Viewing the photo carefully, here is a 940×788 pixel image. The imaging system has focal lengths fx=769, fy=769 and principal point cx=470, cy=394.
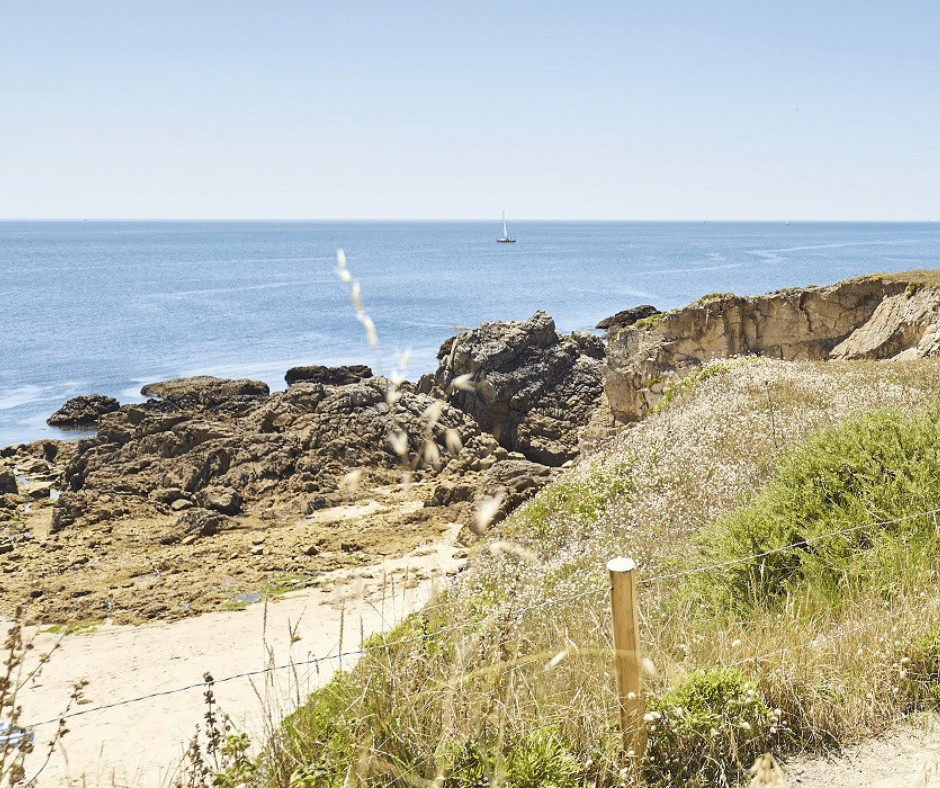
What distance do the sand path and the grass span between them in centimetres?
466

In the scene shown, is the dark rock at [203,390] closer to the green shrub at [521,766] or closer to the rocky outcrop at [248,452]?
the rocky outcrop at [248,452]

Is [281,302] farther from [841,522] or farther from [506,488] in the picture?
[841,522]

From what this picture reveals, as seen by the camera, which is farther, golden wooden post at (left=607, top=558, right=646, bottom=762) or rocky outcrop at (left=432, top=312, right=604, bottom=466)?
rocky outcrop at (left=432, top=312, right=604, bottom=466)

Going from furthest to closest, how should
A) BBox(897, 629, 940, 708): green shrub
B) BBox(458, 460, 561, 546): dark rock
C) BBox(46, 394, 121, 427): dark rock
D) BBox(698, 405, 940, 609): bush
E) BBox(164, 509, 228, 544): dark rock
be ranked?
BBox(46, 394, 121, 427): dark rock
BBox(164, 509, 228, 544): dark rock
BBox(458, 460, 561, 546): dark rock
BBox(698, 405, 940, 609): bush
BBox(897, 629, 940, 708): green shrub

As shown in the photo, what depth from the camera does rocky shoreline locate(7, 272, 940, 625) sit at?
18406mm

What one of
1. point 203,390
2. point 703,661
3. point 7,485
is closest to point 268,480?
point 7,485

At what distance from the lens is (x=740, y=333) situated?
75.7ft

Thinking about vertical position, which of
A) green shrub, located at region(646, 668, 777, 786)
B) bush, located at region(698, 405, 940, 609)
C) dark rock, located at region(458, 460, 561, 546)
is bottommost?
dark rock, located at region(458, 460, 561, 546)

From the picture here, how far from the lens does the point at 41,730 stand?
11.0 m

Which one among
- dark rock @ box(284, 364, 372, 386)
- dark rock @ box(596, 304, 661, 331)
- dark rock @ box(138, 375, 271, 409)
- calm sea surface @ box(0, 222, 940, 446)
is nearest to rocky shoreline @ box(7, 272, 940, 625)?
Answer: dark rock @ box(138, 375, 271, 409)

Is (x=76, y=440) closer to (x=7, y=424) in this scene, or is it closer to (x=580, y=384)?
(x=7, y=424)

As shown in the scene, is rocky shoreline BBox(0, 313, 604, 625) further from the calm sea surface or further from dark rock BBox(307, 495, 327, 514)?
the calm sea surface

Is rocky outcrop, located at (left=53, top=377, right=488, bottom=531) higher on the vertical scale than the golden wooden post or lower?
lower

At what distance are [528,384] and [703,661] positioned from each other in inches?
1030
